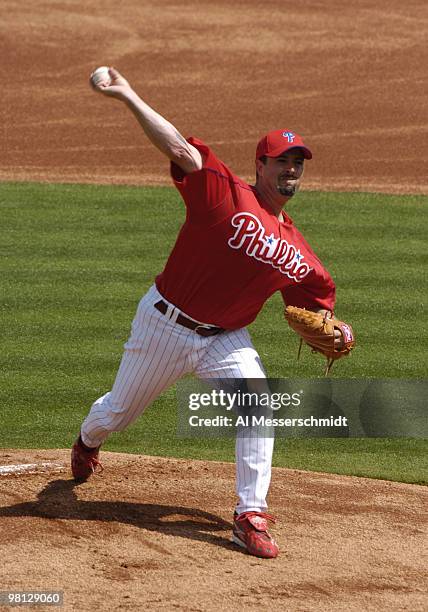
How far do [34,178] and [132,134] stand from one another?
2.43 meters

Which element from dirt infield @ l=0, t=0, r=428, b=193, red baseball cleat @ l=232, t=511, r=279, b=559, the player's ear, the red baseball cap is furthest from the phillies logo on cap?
dirt infield @ l=0, t=0, r=428, b=193

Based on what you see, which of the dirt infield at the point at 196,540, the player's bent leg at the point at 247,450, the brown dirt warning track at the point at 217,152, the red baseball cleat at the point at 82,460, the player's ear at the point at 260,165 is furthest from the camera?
the red baseball cleat at the point at 82,460

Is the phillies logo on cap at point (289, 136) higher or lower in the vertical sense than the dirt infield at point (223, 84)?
lower

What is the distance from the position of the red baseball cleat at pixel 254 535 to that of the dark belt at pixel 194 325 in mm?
828

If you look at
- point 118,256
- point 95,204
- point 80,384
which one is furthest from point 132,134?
point 80,384

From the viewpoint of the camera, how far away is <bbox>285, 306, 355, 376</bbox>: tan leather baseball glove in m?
5.53

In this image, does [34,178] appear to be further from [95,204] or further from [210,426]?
[210,426]

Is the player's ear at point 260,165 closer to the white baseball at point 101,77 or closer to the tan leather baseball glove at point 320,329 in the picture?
the tan leather baseball glove at point 320,329

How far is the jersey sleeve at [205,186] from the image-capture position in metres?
4.98

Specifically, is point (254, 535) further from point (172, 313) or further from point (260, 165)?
point (260, 165)

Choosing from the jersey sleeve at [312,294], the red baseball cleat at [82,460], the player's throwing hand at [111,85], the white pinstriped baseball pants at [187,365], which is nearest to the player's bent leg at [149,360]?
the white pinstriped baseball pants at [187,365]

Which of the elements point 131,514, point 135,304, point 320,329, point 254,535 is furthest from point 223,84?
point 254,535

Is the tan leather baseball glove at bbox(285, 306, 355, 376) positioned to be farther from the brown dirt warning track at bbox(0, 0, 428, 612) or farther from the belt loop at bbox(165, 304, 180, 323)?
the brown dirt warning track at bbox(0, 0, 428, 612)

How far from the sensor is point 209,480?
245 inches
